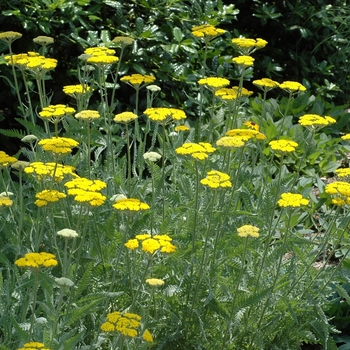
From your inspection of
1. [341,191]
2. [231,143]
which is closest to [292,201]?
[341,191]

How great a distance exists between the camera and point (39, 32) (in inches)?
166

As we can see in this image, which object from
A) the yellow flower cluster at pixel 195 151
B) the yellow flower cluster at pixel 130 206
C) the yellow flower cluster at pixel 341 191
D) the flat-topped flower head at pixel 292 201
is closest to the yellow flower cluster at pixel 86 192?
the yellow flower cluster at pixel 130 206

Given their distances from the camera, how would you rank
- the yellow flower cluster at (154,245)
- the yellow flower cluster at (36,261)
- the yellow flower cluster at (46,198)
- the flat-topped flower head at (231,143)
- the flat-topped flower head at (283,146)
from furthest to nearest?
the flat-topped flower head at (283,146) → the flat-topped flower head at (231,143) → the yellow flower cluster at (46,198) → the yellow flower cluster at (154,245) → the yellow flower cluster at (36,261)

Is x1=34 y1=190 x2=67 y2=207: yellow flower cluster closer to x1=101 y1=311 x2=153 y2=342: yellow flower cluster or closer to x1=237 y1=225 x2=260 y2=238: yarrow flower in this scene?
x1=101 y1=311 x2=153 y2=342: yellow flower cluster

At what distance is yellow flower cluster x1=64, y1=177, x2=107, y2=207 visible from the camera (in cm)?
205

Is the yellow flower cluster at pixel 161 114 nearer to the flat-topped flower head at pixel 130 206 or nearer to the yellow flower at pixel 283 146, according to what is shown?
the yellow flower at pixel 283 146

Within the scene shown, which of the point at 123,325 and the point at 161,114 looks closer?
the point at 123,325

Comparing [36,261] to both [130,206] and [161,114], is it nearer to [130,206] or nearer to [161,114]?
[130,206]

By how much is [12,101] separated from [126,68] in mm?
641

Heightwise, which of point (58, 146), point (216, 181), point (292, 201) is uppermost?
point (58, 146)

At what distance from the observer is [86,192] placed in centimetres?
211

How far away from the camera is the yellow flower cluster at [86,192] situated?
2048 mm

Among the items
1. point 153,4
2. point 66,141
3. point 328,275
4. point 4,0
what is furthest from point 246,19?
point 66,141

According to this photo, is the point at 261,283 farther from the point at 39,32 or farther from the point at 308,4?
the point at 308,4
